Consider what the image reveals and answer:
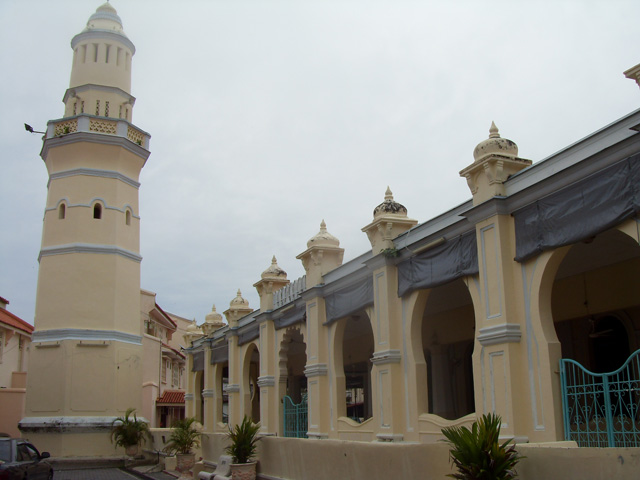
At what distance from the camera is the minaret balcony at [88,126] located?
80.6 feet

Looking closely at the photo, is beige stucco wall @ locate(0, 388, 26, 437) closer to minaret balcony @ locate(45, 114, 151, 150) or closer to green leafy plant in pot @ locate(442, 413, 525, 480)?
minaret balcony @ locate(45, 114, 151, 150)

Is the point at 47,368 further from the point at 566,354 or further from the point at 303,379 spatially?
the point at 566,354

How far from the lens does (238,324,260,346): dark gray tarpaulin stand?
20056 millimetres

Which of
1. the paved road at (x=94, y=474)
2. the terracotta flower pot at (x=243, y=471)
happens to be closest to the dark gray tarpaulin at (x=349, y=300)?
the terracotta flower pot at (x=243, y=471)

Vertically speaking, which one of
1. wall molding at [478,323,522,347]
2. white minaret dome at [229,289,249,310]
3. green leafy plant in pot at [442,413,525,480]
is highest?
white minaret dome at [229,289,249,310]

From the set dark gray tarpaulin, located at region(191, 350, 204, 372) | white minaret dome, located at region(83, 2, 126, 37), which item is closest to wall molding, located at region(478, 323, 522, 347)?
dark gray tarpaulin, located at region(191, 350, 204, 372)

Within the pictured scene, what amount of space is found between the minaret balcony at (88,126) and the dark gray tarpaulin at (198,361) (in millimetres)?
8619

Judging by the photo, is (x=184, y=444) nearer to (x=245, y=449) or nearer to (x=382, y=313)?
(x=245, y=449)

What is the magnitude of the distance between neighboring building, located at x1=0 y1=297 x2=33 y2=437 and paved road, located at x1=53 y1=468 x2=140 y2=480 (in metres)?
6.58

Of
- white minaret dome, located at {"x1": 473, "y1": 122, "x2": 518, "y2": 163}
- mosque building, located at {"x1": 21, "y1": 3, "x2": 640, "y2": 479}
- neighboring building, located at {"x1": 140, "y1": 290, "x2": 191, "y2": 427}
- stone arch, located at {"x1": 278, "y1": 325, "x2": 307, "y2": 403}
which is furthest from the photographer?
neighboring building, located at {"x1": 140, "y1": 290, "x2": 191, "y2": 427}

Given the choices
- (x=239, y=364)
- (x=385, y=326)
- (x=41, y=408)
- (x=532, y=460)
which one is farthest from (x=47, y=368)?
(x=532, y=460)

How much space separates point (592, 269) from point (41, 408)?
60.4 ft

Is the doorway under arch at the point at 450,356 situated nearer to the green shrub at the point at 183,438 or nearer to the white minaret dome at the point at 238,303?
the green shrub at the point at 183,438

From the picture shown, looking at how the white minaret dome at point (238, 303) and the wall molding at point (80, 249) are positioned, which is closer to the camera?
the white minaret dome at point (238, 303)
